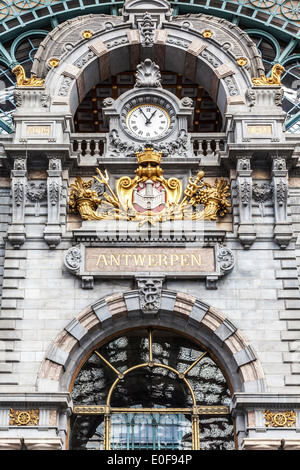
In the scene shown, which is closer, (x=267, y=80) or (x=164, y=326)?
(x=164, y=326)

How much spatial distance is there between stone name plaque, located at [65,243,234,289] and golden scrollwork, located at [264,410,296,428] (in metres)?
4.11

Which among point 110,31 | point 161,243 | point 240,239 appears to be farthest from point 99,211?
point 110,31

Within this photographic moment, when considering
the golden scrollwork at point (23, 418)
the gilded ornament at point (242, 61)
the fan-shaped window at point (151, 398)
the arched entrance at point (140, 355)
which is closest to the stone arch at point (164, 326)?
the arched entrance at point (140, 355)

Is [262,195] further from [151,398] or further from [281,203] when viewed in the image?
[151,398]

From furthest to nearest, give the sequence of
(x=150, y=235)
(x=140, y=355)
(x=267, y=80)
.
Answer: (x=267, y=80)
(x=150, y=235)
(x=140, y=355)

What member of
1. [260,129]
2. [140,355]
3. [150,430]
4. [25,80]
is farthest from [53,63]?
[150,430]

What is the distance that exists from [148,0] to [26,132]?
667 cm

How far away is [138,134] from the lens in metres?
27.5

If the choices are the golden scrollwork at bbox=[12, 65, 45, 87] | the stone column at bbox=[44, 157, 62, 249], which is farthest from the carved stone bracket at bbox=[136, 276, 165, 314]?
the golden scrollwork at bbox=[12, 65, 45, 87]

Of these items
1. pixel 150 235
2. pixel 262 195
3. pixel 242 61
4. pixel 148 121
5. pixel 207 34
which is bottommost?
pixel 150 235

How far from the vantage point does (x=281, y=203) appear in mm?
25859

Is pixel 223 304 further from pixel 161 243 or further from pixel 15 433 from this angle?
pixel 15 433

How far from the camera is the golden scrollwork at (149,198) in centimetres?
→ 2597

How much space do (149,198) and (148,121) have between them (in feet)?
9.25
